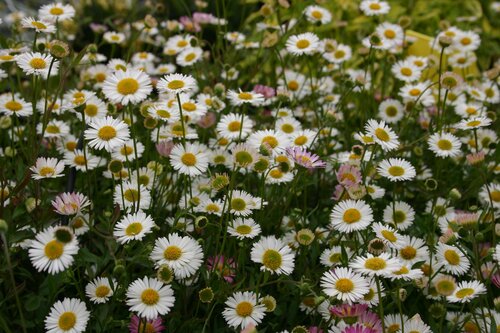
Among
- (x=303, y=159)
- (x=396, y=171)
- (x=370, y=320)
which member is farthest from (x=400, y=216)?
(x=370, y=320)

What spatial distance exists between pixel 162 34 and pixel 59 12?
29.3 inches

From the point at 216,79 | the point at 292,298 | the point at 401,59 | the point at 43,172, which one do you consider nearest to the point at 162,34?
the point at 216,79

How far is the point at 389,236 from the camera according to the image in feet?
4.41

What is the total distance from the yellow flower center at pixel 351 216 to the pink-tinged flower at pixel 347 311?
234 mm

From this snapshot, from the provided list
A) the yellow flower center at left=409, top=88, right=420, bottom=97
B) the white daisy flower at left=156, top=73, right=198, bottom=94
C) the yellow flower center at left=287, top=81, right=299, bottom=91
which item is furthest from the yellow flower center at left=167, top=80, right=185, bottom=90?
the yellow flower center at left=409, top=88, right=420, bottom=97

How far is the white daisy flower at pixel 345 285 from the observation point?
118cm

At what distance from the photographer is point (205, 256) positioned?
1367 mm

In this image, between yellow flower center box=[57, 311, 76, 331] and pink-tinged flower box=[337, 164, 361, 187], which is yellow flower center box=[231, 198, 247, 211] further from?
yellow flower center box=[57, 311, 76, 331]

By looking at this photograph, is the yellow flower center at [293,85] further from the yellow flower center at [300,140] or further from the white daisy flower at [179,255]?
the white daisy flower at [179,255]

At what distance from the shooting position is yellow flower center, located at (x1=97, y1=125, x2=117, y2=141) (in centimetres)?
140

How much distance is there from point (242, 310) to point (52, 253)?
0.36 metres

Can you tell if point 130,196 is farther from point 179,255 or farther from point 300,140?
point 300,140

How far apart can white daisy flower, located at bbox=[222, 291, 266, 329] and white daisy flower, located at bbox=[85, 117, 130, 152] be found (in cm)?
41

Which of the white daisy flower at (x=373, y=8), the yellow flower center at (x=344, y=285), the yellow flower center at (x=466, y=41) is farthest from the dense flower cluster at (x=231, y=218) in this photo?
the yellow flower center at (x=466, y=41)
